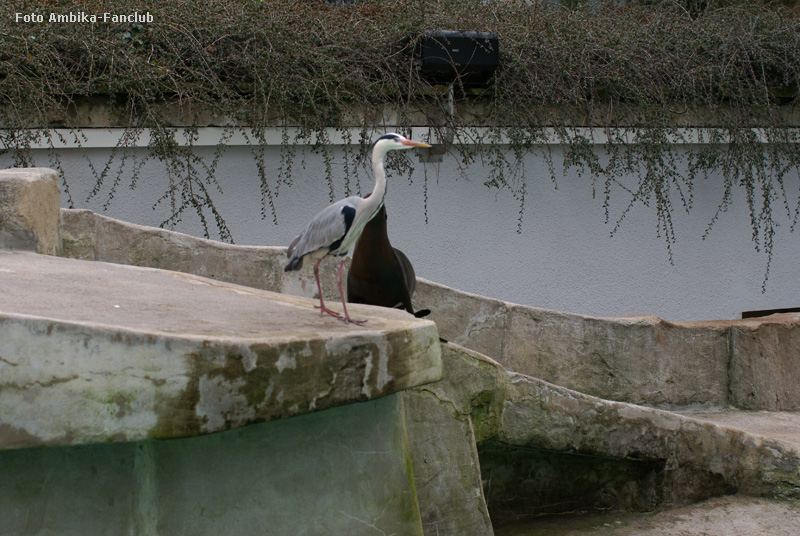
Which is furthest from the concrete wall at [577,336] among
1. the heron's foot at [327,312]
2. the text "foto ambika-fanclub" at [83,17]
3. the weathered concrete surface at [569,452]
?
the heron's foot at [327,312]

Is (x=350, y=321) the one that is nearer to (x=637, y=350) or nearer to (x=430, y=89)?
(x=637, y=350)

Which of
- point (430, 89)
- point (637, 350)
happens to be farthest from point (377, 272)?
point (430, 89)

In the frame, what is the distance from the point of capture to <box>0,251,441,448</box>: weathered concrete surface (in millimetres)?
1823

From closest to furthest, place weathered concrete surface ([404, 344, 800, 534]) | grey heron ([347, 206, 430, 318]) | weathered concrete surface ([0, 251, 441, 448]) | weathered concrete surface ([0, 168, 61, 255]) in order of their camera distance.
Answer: weathered concrete surface ([0, 251, 441, 448]) < weathered concrete surface ([0, 168, 61, 255]) < weathered concrete surface ([404, 344, 800, 534]) < grey heron ([347, 206, 430, 318])

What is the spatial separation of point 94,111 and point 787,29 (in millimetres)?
5381

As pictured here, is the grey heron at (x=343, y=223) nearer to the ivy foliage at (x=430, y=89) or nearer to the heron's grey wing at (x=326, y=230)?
the heron's grey wing at (x=326, y=230)

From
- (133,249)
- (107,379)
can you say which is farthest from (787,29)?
(107,379)

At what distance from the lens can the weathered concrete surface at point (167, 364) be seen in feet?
5.98

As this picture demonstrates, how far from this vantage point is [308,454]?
2.32 m

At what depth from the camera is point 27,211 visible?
3246mm

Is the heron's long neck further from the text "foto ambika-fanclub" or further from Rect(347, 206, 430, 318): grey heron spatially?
the text "foto ambika-fanclub"

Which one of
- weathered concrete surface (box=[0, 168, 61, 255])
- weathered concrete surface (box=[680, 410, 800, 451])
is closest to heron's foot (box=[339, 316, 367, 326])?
weathered concrete surface (box=[0, 168, 61, 255])

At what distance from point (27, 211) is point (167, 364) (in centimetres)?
170

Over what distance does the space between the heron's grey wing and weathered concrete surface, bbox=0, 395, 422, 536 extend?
488 millimetres
